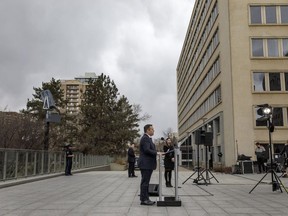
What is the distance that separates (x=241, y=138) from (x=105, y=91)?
3085 centimetres

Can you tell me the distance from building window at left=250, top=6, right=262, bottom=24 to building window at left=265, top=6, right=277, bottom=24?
2.61 feet

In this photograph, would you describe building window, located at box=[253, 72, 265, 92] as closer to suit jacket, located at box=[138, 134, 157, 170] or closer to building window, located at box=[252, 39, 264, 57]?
building window, located at box=[252, 39, 264, 57]

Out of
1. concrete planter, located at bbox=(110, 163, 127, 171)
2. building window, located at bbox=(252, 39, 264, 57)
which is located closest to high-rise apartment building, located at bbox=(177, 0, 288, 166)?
building window, located at bbox=(252, 39, 264, 57)

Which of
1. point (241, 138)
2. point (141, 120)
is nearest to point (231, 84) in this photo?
point (241, 138)

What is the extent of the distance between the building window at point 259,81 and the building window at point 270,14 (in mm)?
5272

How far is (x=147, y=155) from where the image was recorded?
29.6 feet

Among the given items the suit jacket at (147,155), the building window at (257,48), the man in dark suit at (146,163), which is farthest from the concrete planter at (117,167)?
the suit jacket at (147,155)

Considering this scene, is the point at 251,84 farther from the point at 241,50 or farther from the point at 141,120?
the point at 141,120

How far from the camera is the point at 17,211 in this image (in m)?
8.23

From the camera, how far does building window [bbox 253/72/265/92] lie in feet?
109

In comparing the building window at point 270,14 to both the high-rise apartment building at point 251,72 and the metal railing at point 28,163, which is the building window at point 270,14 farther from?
the metal railing at point 28,163

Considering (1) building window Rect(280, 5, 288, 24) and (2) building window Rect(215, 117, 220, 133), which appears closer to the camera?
(1) building window Rect(280, 5, 288, 24)

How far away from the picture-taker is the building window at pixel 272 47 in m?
33.8

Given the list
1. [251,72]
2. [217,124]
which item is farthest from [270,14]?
[217,124]
